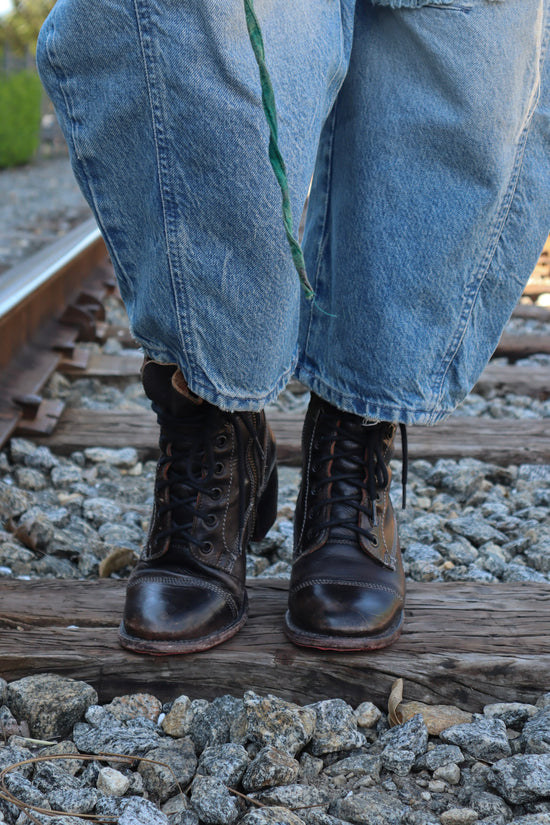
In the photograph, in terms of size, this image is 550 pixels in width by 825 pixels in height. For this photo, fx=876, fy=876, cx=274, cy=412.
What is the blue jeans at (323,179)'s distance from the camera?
116cm

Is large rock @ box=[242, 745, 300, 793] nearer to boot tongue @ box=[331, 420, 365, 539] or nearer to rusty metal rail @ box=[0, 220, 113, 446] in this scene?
boot tongue @ box=[331, 420, 365, 539]

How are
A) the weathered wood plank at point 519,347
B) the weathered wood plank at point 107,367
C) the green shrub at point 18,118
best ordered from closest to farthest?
the weathered wood plank at point 107,367 < the weathered wood plank at point 519,347 < the green shrub at point 18,118

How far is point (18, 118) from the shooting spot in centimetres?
1424

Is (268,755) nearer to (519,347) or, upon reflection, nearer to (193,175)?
(193,175)

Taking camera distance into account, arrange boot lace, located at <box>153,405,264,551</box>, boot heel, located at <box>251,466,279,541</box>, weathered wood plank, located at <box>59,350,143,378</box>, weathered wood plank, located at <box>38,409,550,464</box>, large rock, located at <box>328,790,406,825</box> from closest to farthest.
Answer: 1. large rock, located at <box>328,790,406,825</box>
2. boot lace, located at <box>153,405,264,551</box>
3. boot heel, located at <box>251,466,279,541</box>
4. weathered wood plank, located at <box>38,409,550,464</box>
5. weathered wood plank, located at <box>59,350,143,378</box>

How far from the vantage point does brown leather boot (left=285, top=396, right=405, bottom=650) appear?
1438mm

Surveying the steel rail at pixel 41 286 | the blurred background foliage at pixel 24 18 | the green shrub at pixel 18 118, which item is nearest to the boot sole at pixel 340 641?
the steel rail at pixel 41 286

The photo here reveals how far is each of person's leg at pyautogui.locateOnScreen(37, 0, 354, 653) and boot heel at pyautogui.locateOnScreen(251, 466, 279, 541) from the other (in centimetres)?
34

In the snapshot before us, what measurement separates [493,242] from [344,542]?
58cm

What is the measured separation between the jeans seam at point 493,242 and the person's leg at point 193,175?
0.30 m

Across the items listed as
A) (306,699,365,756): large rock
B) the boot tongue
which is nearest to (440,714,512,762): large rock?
(306,699,365,756): large rock

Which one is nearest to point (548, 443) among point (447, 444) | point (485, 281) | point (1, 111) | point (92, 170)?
point (447, 444)

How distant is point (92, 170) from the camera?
1.27 meters

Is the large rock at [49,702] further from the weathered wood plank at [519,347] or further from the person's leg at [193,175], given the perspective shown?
the weathered wood plank at [519,347]
